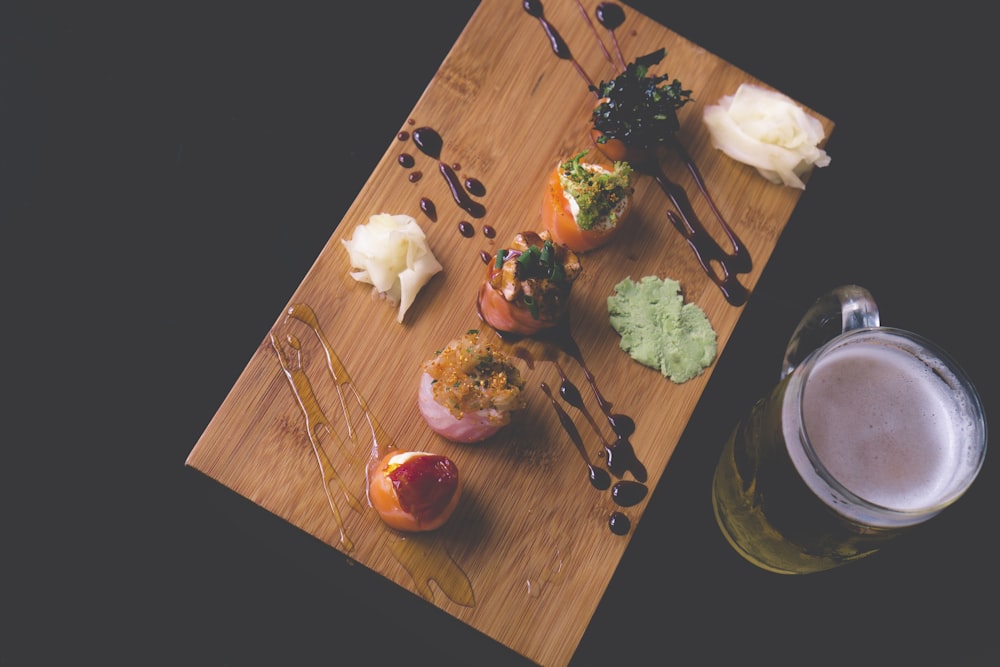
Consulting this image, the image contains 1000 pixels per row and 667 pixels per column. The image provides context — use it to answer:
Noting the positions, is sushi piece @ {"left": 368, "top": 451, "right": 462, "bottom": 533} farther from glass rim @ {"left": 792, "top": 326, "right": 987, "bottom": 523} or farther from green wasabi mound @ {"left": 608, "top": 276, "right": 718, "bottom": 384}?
glass rim @ {"left": 792, "top": 326, "right": 987, "bottom": 523}

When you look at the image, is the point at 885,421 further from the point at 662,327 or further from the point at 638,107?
the point at 638,107

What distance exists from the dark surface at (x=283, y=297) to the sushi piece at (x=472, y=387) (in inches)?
27.3

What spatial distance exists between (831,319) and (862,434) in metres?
0.47

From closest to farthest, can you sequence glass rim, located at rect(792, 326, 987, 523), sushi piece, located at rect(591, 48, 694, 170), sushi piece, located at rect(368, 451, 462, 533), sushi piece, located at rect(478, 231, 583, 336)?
glass rim, located at rect(792, 326, 987, 523) → sushi piece, located at rect(368, 451, 462, 533) → sushi piece, located at rect(478, 231, 583, 336) → sushi piece, located at rect(591, 48, 694, 170)

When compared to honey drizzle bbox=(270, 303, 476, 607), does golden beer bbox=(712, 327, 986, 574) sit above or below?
above

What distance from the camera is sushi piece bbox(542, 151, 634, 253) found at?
2.45 m

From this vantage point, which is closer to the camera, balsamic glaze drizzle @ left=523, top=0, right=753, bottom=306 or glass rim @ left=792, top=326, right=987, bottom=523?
glass rim @ left=792, top=326, right=987, bottom=523

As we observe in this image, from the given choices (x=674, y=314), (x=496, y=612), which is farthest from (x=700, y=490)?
(x=496, y=612)

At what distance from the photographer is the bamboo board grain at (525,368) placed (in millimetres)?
2395

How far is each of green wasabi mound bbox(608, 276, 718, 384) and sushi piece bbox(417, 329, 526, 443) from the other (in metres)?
0.41

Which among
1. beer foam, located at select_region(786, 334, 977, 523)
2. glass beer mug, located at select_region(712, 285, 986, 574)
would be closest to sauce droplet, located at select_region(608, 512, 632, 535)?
glass beer mug, located at select_region(712, 285, 986, 574)

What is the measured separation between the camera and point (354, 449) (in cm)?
243

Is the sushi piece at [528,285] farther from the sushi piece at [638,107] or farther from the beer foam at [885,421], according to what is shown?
the beer foam at [885,421]

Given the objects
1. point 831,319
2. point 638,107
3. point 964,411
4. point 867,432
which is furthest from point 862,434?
point 638,107
